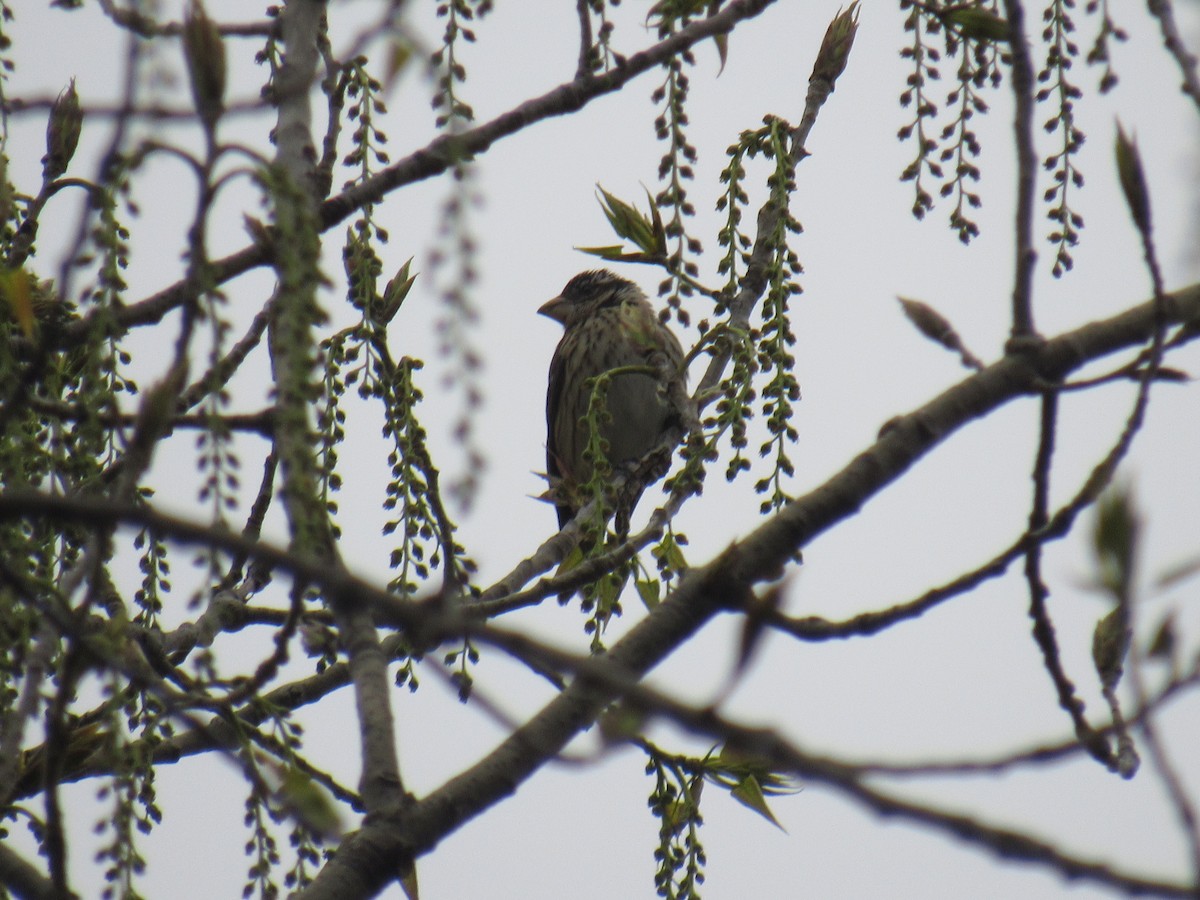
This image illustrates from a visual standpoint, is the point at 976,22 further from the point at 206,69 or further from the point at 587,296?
the point at 587,296

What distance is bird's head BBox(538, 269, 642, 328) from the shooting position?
27.0 feet

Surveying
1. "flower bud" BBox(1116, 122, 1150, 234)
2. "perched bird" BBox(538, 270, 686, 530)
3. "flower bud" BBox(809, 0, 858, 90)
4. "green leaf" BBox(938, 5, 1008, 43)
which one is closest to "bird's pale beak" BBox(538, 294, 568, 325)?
"perched bird" BBox(538, 270, 686, 530)

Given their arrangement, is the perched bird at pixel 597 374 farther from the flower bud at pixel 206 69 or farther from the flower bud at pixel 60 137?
the flower bud at pixel 206 69

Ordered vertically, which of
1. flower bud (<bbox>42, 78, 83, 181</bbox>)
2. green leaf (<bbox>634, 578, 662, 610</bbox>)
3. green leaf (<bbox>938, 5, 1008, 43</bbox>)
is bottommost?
green leaf (<bbox>634, 578, 662, 610</bbox>)

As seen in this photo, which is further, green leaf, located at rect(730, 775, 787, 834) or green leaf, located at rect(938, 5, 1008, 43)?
green leaf, located at rect(730, 775, 787, 834)

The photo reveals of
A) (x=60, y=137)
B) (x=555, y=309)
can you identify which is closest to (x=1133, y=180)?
(x=60, y=137)

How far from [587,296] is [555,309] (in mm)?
208

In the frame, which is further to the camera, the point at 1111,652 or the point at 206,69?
the point at 1111,652

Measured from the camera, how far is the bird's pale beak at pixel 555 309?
8430mm

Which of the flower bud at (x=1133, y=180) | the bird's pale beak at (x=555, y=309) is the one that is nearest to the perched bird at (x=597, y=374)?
the bird's pale beak at (x=555, y=309)

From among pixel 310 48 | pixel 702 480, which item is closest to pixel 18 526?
pixel 310 48

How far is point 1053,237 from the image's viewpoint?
3.21 metres

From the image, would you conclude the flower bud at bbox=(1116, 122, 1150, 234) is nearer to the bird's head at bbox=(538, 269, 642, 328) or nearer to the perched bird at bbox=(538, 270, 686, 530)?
the perched bird at bbox=(538, 270, 686, 530)

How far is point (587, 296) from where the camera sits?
28.0ft
